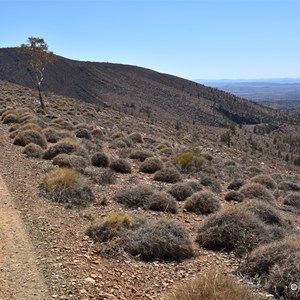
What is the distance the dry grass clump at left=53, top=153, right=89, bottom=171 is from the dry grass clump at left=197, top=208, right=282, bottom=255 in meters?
6.73

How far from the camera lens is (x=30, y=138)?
18141 millimetres

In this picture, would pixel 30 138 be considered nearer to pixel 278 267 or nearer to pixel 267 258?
pixel 267 258

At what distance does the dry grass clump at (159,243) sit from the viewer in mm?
7586

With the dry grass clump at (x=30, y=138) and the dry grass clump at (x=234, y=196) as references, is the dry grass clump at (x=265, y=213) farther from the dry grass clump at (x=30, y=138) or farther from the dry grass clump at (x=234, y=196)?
the dry grass clump at (x=30, y=138)

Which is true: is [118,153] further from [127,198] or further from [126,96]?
[126,96]

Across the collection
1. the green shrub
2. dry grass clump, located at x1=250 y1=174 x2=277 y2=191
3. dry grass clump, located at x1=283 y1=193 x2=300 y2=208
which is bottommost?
dry grass clump, located at x1=283 y1=193 x2=300 y2=208

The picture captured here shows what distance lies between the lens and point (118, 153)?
2022 cm

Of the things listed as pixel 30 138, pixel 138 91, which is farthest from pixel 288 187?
pixel 138 91

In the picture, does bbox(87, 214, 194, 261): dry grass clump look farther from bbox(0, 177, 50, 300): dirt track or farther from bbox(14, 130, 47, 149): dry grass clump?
bbox(14, 130, 47, 149): dry grass clump

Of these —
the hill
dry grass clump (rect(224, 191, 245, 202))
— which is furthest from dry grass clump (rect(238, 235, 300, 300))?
the hill

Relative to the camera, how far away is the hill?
3438 inches

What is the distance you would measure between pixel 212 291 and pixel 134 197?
21.1ft

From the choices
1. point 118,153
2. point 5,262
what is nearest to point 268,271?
point 5,262

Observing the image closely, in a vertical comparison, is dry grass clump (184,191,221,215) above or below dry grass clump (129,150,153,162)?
below
